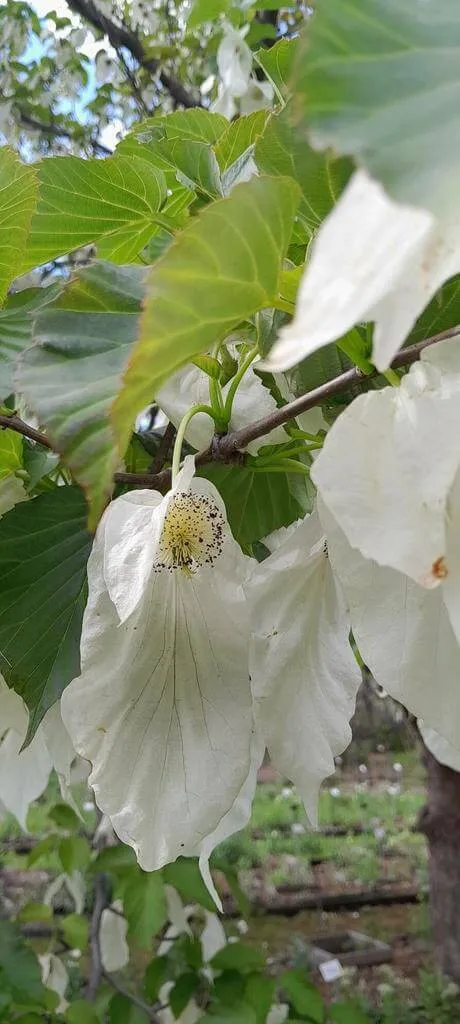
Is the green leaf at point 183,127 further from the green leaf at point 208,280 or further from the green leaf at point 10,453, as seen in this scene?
the green leaf at point 208,280

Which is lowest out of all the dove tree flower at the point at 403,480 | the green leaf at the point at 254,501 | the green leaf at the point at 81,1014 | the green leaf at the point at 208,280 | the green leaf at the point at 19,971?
the green leaf at the point at 81,1014

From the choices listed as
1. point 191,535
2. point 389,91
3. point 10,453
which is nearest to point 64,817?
point 10,453

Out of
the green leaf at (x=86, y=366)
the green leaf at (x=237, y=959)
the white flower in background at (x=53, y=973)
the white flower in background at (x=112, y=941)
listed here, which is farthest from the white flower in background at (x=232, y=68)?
the white flower in background at (x=53, y=973)

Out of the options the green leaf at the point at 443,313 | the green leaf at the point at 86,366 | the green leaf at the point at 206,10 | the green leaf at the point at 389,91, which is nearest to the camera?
the green leaf at the point at 389,91

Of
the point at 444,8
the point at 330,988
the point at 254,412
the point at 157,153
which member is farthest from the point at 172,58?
the point at 330,988

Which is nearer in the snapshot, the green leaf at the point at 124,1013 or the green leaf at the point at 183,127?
the green leaf at the point at 183,127

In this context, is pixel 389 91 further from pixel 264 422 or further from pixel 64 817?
pixel 64 817
